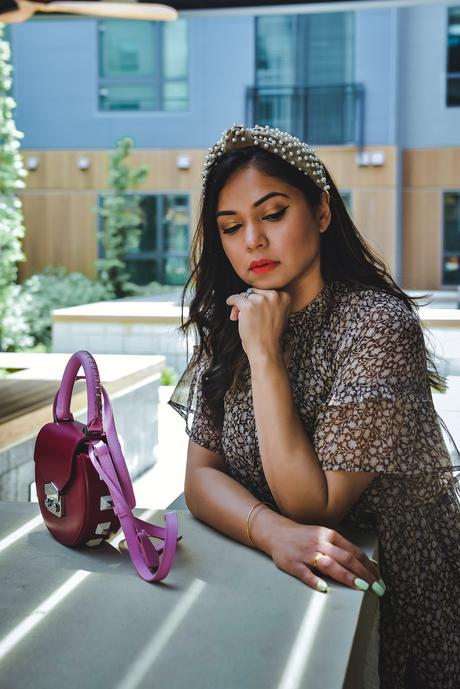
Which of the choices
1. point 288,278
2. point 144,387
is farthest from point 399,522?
point 144,387

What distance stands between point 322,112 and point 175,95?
2.16 m

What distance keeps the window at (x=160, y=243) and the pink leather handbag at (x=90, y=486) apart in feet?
36.2

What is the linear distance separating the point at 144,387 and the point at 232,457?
326 centimetres

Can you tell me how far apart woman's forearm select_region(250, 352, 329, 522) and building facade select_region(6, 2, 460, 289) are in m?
10.5

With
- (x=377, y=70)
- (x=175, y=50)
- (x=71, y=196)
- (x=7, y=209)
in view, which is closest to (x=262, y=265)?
(x=7, y=209)

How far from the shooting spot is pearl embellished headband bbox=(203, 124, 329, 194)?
51.6 inches

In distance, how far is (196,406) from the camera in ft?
4.82

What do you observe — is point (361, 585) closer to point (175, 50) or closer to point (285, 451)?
point (285, 451)

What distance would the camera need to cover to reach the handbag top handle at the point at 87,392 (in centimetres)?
112

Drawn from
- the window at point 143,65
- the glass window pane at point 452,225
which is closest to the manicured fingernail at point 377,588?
the glass window pane at point 452,225

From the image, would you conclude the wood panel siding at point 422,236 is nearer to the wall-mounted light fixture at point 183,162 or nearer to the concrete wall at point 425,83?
the concrete wall at point 425,83

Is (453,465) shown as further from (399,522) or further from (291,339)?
(291,339)

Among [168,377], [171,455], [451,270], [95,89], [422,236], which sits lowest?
[171,455]

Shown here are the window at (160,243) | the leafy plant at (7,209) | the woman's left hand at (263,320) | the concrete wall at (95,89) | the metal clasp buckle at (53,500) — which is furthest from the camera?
the window at (160,243)
